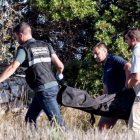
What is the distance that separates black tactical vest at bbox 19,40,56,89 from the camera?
15.6 ft

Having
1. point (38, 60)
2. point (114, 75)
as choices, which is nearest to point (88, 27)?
point (114, 75)

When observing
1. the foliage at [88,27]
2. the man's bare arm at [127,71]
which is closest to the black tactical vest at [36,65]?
the man's bare arm at [127,71]

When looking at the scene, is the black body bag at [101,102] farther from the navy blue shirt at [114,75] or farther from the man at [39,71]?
the navy blue shirt at [114,75]

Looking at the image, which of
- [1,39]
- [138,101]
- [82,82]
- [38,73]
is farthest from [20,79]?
[138,101]

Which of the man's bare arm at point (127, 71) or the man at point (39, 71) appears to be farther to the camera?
the man at point (39, 71)

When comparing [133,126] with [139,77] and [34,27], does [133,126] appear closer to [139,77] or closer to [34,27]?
[139,77]

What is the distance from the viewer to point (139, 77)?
13.8ft

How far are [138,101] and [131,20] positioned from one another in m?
4.59

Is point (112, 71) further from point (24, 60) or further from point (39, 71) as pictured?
point (24, 60)

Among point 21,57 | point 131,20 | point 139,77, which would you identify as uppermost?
point 131,20

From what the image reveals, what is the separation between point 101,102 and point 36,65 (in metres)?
0.97

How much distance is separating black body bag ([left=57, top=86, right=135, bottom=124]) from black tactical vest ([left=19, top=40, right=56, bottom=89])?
35cm

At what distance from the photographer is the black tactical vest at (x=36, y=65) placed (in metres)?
4.74

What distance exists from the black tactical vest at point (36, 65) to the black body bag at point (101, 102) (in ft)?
1.14
